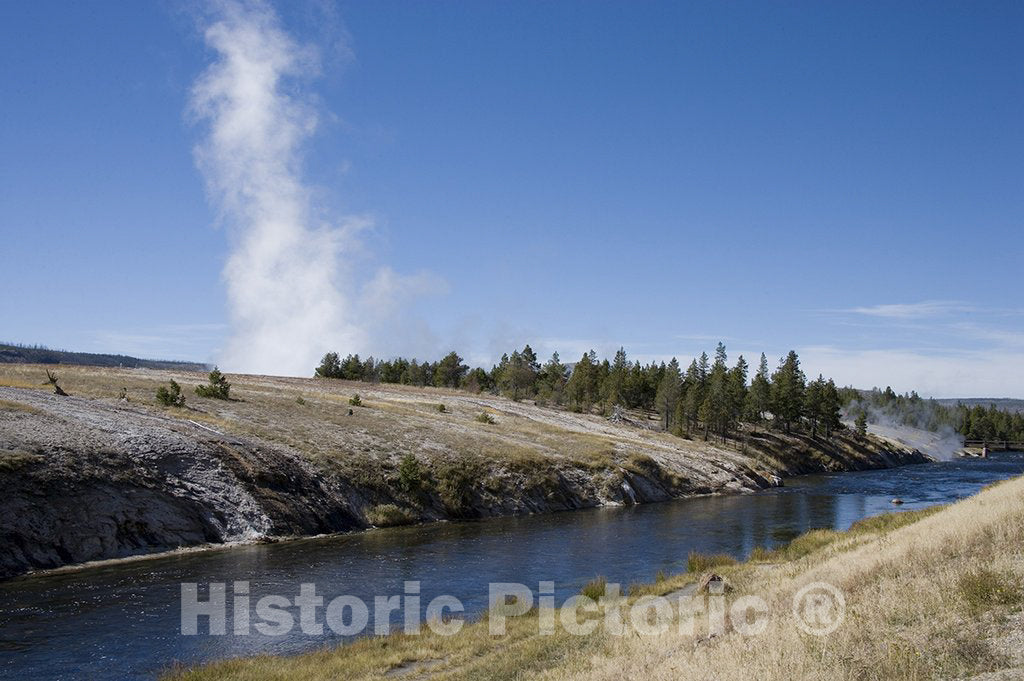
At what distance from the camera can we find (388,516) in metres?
43.3

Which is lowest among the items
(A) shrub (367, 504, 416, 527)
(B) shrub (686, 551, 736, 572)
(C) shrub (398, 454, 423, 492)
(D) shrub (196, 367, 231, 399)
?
(A) shrub (367, 504, 416, 527)

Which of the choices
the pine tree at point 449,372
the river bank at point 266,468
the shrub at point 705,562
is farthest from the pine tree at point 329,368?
the shrub at point 705,562

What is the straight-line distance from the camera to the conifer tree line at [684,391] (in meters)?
113

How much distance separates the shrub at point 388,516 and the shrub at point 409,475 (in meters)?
2.32

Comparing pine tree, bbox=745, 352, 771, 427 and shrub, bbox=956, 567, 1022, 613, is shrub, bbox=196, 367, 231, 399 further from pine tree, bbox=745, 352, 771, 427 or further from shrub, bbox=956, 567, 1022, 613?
pine tree, bbox=745, 352, 771, 427

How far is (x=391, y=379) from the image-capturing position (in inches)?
6555

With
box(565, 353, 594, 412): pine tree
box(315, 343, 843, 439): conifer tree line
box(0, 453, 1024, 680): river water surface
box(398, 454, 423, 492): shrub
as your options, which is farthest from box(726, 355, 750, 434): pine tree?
box(398, 454, 423, 492): shrub

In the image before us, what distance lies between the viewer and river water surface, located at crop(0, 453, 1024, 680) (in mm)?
18797

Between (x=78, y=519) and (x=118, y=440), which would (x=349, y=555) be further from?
(x=118, y=440)

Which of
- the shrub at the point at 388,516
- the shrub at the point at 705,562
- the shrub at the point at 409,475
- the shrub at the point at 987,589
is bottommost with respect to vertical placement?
the shrub at the point at 388,516

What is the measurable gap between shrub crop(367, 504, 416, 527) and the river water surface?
1.73 m

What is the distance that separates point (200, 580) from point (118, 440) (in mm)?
13053

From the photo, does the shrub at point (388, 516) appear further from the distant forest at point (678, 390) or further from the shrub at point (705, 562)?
the distant forest at point (678, 390)

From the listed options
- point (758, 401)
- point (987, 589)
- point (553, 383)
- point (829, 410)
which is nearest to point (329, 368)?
point (553, 383)
